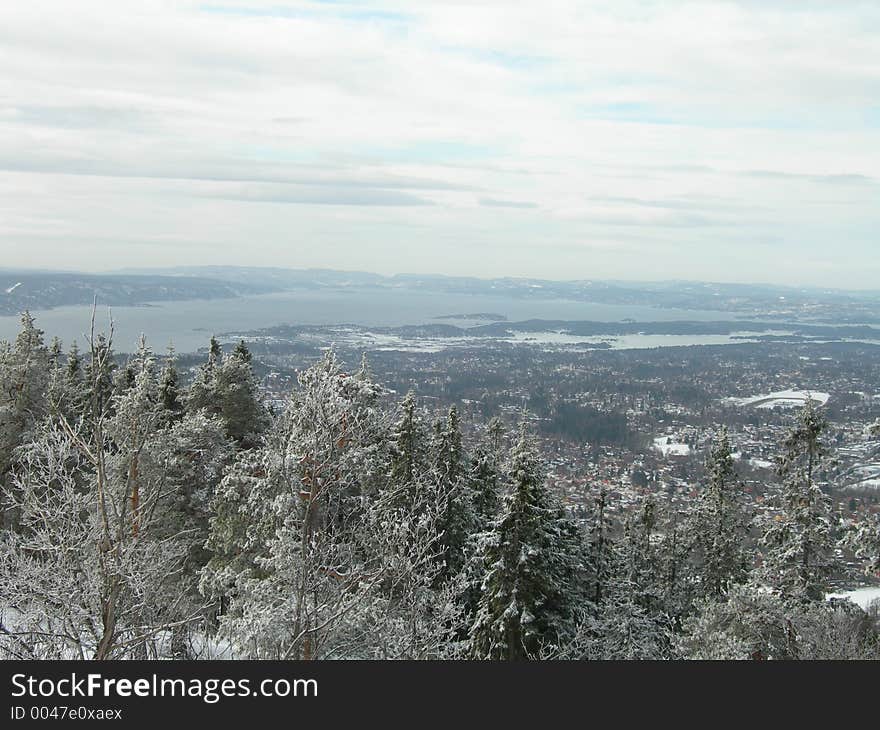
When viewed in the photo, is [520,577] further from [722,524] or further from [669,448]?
[669,448]

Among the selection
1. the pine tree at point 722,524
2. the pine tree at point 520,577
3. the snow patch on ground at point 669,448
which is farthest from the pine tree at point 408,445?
the snow patch on ground at point 669,448

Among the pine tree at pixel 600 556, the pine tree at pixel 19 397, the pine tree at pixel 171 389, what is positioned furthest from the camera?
the pine tree at pixel 171 389

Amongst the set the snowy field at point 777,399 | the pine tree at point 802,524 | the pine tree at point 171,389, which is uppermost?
the pine tree at point 171,389

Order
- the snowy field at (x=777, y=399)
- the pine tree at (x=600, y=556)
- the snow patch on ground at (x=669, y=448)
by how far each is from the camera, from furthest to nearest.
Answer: the snowy field at (x=777, y=399)
the snow patch on ground at (x=669, y=448)
the pine tree at (x=600, y=556)

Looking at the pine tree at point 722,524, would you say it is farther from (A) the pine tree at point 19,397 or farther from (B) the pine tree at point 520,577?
(A) the pine tree at point 19,397

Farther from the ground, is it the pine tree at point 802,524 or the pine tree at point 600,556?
the pine tree at point 802,524

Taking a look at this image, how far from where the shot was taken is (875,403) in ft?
355

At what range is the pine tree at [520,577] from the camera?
52.7 feet

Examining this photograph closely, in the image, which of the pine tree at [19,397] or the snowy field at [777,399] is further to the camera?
the snowy field at [777,399]

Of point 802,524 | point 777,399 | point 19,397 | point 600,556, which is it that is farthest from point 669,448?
point 19,397

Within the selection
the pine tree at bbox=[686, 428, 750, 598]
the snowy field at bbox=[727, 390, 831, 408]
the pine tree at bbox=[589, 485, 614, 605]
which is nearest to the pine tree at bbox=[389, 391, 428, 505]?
the pine tree at bbox=[589, 485, 614, 605]

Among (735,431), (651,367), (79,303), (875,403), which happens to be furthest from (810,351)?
(79,303)

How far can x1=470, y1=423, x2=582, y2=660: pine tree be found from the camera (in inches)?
633

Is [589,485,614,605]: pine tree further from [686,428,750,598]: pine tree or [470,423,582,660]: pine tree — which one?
[470,423,582,660]: pine tree
